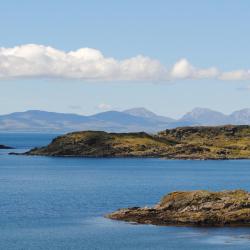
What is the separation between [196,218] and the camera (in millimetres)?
122812

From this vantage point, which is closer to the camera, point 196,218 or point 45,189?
point 196,218

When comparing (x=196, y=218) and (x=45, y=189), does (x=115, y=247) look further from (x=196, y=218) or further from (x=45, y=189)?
(x=45, y=189)

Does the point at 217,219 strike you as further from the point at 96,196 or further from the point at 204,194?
the point at 96,196

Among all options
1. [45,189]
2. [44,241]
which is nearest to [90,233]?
[44,241]

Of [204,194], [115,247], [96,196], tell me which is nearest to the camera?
[115,247]

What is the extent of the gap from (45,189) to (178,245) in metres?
96.0

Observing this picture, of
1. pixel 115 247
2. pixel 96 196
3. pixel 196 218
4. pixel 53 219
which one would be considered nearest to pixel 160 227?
pixel 196 218

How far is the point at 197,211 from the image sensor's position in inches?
4958

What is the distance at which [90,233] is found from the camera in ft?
382

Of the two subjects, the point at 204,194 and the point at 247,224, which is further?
the point at 204,194

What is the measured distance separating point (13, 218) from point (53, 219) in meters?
7.63

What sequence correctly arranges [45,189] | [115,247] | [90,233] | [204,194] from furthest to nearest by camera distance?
[45,189], [204,194], [90,233], [115,247]

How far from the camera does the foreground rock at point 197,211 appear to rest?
122 metres

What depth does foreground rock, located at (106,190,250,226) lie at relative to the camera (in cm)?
12206
